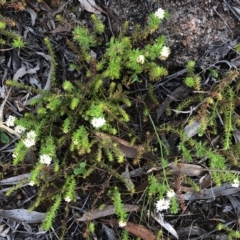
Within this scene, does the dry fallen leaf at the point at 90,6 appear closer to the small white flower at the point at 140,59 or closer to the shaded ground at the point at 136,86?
the shaded ground at the point at 136,86

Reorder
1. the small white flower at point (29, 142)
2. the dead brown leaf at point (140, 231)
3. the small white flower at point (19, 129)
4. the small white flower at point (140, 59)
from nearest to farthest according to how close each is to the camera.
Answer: the small white flower at point (140, 59) → the small white flower at point (29, 142) → the small white flower at point (19, 129) → the dead brown leaf at point (140, 231)

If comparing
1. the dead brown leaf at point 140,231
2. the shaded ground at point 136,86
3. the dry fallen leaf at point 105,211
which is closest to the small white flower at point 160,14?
the shaded ground at point 136,86

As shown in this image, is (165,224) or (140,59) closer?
(140,59)

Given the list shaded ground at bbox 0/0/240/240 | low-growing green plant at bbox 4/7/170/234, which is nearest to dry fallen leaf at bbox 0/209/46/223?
shaded ground at bbox 0/0/240/240

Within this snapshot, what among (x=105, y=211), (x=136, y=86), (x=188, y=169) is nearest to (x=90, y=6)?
(x=136, y=86)

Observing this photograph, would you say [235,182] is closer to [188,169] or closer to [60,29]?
[188,169]

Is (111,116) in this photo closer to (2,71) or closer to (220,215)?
(2,71)
